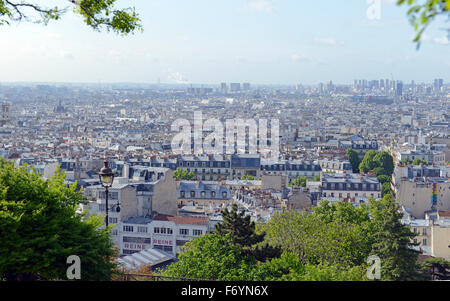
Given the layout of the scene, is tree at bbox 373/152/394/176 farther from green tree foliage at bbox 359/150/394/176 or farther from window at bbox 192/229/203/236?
window at bbox 192/229/203/236

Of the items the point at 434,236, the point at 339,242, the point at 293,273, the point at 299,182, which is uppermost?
the point at 293,273

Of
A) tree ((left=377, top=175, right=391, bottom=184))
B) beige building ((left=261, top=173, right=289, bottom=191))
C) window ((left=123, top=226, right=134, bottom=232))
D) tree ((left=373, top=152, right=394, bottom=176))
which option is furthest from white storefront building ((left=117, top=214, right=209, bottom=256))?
tree ((left=373, top=152, right=394, bottom=176))

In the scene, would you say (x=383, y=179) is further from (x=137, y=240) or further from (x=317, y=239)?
(x=317, y=239)

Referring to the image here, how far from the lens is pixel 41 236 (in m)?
8.01

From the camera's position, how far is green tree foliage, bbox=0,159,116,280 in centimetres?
770

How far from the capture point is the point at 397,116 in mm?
134250

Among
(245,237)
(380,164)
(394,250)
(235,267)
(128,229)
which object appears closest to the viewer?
(235,267)

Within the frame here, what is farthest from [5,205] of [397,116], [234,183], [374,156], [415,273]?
[397,116]

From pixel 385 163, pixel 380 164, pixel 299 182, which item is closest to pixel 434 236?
pixel 299 182

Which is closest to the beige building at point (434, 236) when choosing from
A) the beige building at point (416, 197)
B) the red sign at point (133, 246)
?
the beige building at point (416, 197)

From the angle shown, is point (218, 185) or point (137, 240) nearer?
point (137, 240)
